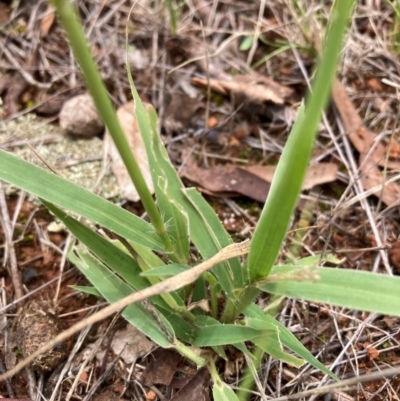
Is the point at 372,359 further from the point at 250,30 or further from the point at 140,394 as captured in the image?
the point at 250,30

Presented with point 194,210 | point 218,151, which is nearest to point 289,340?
point 194,210

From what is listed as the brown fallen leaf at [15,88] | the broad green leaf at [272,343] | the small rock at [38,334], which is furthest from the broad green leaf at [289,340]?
the brown fallen leaf at [15,88]

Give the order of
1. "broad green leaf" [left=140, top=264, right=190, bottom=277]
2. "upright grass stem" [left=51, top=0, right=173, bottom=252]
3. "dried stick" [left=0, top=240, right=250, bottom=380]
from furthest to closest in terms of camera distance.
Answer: "broad green leaf" [left=140, top=264, right=190, bottom=277] < "dried stick" [left=0, top=240, right=250, bottom=380] < "upright grass stem" [left=51, top=0, right=173, bottom=252]

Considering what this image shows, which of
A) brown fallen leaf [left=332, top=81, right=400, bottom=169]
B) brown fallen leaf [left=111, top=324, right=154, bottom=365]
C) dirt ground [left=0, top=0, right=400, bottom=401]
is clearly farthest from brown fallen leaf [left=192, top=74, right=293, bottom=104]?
brown fallen leaf [left=111, top=324, right=154, bottom=365]

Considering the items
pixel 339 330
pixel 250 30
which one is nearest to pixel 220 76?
pixel 250 30

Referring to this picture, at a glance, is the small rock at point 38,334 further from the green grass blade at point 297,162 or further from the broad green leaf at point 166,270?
the green grass blade at point 297,162

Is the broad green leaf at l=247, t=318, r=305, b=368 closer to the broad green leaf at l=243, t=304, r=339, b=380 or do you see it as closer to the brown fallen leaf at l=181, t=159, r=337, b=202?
the broad green leaf at l=243, t=304, r=339, b=380

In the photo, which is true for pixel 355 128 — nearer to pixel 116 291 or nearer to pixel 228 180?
pixel 228 180
